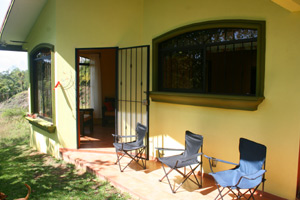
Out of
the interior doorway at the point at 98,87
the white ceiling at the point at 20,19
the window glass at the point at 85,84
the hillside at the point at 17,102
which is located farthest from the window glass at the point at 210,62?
the hillside at the point at 17,102

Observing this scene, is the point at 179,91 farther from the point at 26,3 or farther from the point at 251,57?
the point at 26,3

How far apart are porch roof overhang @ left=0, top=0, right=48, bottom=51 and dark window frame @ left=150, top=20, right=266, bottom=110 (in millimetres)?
3574

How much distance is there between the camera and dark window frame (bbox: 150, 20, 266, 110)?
3408 mm

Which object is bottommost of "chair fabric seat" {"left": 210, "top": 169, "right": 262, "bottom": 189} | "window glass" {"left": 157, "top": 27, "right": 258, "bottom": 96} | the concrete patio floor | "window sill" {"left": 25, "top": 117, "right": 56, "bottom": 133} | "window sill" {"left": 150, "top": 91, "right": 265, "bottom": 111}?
the concrete patio floor

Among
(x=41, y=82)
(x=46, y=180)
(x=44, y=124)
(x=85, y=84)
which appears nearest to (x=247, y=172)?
(x=46, y=180)

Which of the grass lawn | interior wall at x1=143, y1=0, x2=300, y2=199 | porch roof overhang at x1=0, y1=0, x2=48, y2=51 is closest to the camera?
interior wall at x1=143, y1=0, x2=300, y2=199

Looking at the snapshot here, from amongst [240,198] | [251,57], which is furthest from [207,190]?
[251,57]

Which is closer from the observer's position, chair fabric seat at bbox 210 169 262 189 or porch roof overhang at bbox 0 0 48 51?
chair fabric seat at bbox 210 169 262 189

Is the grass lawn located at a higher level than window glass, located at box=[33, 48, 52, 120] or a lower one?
lower

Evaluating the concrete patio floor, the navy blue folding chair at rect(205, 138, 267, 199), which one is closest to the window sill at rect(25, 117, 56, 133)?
the concrete patio floor

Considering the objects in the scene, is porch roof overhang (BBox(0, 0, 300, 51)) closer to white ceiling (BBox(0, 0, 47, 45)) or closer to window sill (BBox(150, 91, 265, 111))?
white ceiling (BBox(0, 0, 47, 45))

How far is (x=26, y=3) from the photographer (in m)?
5.91

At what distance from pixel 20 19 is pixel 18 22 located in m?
0.20

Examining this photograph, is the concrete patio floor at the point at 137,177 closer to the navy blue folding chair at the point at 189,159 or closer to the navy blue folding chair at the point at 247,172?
the navy blue folding chair at the point at 189,159
